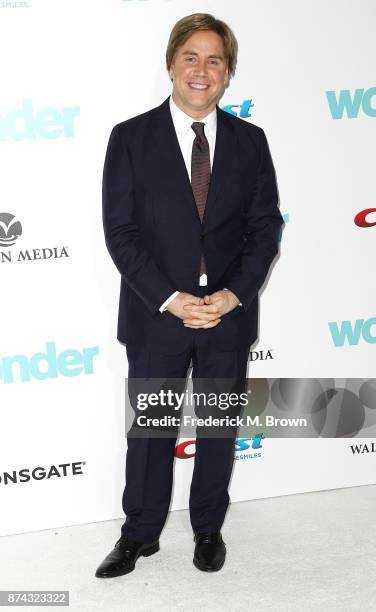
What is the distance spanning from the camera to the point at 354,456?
3.28m

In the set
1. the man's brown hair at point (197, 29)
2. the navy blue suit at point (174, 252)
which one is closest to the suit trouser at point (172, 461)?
the navy blue suit at point (174, 252)

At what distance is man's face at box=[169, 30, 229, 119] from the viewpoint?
7.57 ft

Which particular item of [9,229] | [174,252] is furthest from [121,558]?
[9,229]

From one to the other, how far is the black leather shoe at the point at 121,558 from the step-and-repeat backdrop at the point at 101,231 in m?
0.38

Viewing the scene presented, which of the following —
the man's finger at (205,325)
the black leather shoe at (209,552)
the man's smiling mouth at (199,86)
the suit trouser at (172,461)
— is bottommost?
the black leather shoe at (209,552)

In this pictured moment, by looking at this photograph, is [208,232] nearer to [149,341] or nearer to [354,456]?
[149,341]

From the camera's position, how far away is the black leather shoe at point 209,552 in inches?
103

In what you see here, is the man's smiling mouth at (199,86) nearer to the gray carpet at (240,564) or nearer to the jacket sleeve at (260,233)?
the jacket sleeve at (260,233)

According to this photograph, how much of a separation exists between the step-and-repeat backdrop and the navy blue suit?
27cm

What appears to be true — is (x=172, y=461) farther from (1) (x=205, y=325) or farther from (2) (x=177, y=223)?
(2) (x=177, y=223)

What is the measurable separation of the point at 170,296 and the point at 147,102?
79cm

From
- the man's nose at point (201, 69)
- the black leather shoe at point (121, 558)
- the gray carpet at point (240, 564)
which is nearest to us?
the man's nose at point (201, 69)

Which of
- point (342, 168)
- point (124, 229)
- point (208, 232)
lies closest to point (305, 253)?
point (342, 168)

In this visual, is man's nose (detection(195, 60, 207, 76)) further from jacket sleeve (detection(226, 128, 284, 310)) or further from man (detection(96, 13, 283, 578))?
jacket sleeve (detection(226, 128, 284, 310))
